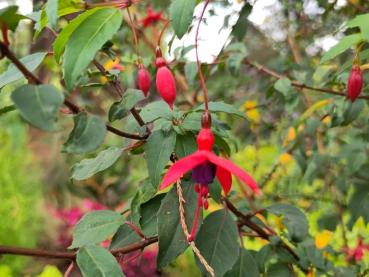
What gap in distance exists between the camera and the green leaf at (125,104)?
520mm

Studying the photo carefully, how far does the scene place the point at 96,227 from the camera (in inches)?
21.7

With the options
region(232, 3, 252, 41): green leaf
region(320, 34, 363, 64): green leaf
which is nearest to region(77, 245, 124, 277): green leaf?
region(320, 34, 363, 64): green leaf

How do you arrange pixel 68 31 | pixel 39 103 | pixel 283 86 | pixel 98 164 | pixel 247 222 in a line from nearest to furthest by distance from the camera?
pixel 39 103
pixel 68 31
pixel 98 164
pixel 247 222
pixel 283 86

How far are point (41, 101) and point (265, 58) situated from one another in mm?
2569

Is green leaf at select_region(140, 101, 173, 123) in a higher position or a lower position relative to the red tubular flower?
lower

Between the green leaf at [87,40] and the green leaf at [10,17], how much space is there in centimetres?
5

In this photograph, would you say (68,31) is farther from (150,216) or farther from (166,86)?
(150,216)

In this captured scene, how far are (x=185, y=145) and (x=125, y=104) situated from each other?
0.24ft

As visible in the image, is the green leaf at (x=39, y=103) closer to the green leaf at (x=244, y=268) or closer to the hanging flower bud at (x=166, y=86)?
the hanging flower bud at (x=166, y=86)

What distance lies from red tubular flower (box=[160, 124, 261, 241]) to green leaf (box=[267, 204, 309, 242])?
245 mm

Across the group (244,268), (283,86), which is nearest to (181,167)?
(244,268)

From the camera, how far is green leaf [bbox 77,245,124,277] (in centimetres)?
43

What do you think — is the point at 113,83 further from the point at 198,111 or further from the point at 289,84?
the point at 289,84

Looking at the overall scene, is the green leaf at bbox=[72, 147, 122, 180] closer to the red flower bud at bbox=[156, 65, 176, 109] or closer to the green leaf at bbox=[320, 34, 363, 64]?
the red flower bud at bbox=[156, 65, 176, 109]
